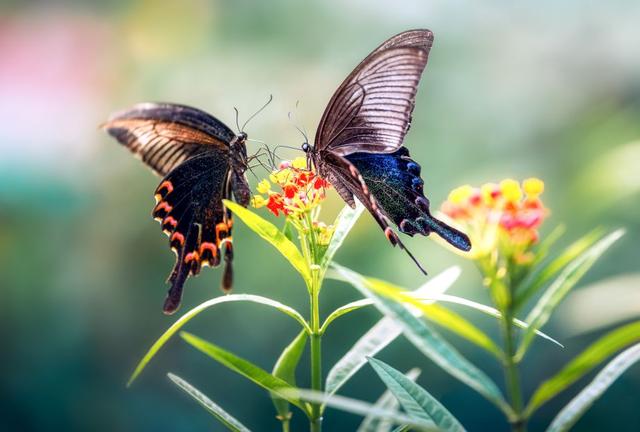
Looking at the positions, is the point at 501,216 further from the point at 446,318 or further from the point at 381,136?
the point at 381,136

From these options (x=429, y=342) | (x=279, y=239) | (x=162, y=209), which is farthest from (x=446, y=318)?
(x=162, y=209)

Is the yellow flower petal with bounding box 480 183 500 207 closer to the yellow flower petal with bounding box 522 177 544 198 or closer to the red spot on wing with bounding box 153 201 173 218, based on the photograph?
the yellow flower petal with bounding box 522 177 544 198

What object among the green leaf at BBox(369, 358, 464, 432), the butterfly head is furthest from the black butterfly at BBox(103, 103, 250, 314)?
the green leaf at BBox(369, 358, 464, 432)

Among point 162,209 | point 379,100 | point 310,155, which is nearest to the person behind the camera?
point 379,100

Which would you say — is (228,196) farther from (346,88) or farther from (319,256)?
(319,256)

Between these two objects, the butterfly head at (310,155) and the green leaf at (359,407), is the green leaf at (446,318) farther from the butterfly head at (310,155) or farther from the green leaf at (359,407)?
the butterfly head at (310,155)

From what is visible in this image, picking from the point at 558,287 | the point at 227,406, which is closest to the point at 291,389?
the point at 558,287
